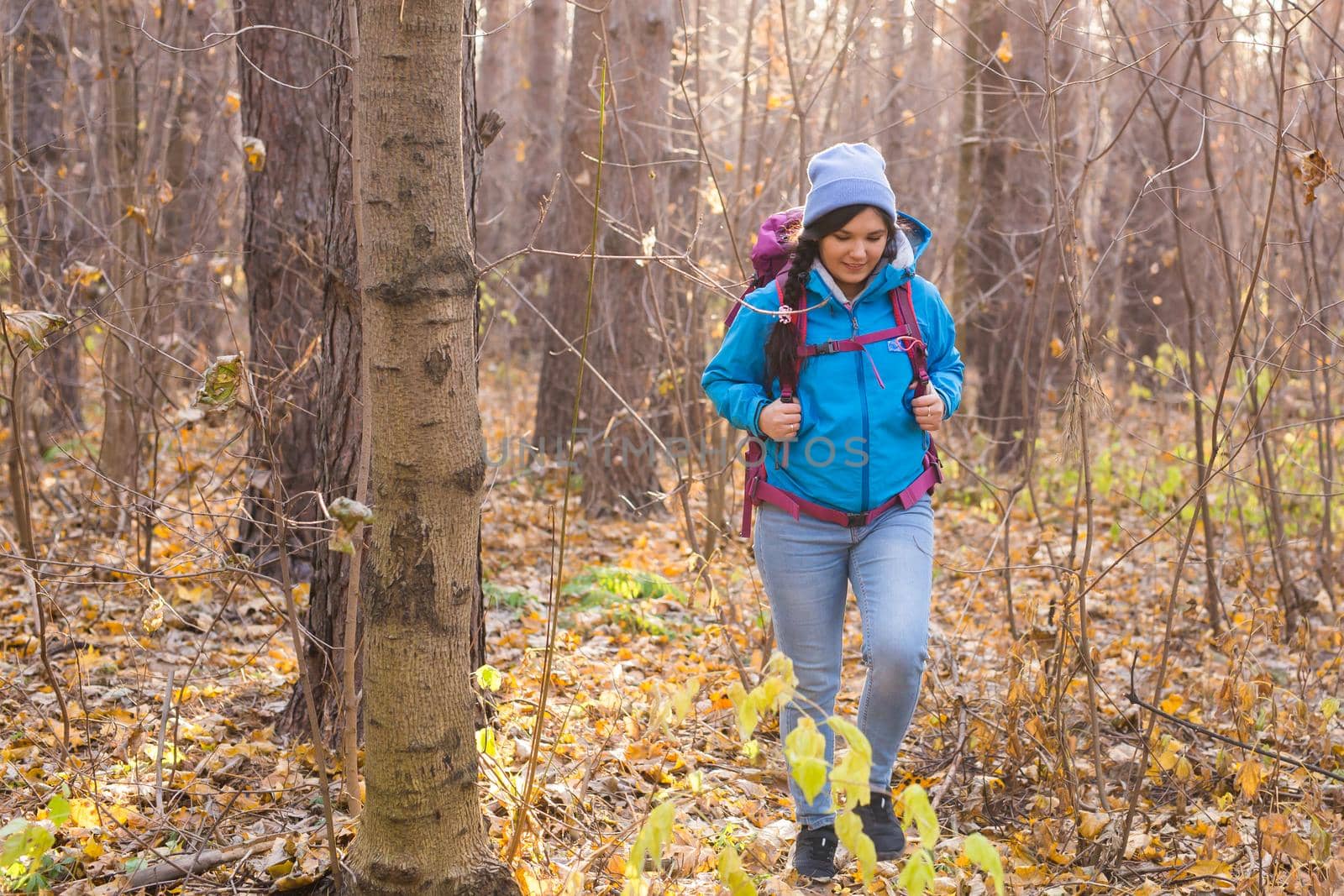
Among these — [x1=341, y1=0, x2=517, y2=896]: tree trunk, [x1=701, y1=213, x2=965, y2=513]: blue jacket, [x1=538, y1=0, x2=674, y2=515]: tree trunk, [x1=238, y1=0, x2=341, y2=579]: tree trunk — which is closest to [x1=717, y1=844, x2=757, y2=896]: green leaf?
[x1=341, y1=0, x2=517, y2=896]: tree trunk

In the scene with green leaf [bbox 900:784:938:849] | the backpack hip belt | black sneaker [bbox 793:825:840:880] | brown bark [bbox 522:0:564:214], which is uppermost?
brown bark [bbox 522:0:564:214]

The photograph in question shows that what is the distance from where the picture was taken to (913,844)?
321 centimetres

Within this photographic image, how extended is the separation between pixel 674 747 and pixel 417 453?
6.37 feet

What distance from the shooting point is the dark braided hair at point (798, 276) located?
113 inches

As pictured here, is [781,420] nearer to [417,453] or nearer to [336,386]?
[417,453]

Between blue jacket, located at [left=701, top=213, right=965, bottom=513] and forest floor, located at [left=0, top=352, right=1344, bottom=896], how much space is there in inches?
22.1

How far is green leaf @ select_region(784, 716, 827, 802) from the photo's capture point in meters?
1.67

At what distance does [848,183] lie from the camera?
9.26ft

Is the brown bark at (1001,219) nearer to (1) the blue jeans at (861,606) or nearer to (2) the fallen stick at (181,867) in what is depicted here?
(1) the blue jeans at (861,606)

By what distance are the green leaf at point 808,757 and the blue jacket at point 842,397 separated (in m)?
1.21

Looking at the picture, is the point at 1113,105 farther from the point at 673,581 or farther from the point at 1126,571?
the point at 673,581

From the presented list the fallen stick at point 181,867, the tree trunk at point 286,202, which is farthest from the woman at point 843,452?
the tree trunk at point 286,202

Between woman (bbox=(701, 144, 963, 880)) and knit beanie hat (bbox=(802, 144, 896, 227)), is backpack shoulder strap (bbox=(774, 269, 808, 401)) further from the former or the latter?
knit beanie hat (bbox=(802, 144, 896, 227))

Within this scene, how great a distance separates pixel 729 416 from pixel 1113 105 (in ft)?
47.6
